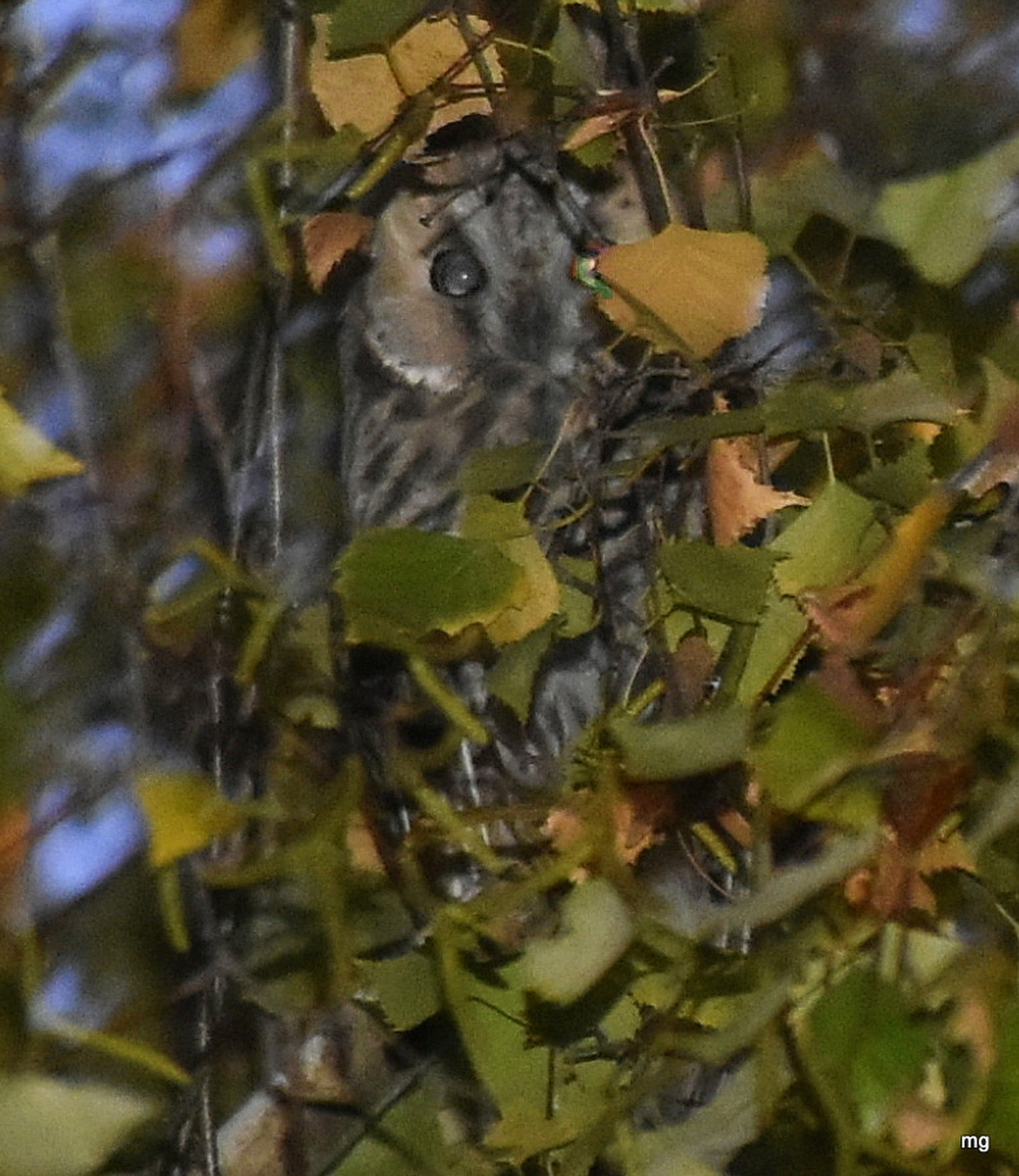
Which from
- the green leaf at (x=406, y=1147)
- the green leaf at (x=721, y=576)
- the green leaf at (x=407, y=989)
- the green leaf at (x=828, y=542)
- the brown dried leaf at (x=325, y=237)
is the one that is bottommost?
the green leaf at (x=406, y=1147)

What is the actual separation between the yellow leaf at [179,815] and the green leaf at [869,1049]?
208mm

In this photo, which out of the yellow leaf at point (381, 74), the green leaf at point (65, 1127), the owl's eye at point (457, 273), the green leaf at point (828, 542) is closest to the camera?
the green leaf at point (65, 1127)

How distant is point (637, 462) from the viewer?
678mm

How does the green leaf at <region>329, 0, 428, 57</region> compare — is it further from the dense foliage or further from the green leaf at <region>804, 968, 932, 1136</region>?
the green leaf at <region>804, 968, 932, 1136</region>

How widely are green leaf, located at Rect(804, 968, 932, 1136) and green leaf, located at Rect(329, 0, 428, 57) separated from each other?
0.44 metres

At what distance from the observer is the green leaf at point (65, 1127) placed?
49cm

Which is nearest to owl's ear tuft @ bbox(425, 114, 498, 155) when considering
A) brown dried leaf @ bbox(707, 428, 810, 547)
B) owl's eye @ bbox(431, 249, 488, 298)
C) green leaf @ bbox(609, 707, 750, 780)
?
owl's eye @ bbox(431, 249, 488, 298)

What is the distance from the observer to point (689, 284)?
2.14 feet

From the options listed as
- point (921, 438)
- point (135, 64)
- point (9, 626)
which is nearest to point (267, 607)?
point (921, 438)

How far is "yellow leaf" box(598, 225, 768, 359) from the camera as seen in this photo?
2.14ft

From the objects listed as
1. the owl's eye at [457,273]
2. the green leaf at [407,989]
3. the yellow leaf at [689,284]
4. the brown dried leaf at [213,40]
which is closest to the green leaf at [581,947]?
the green leaf at [407,989]

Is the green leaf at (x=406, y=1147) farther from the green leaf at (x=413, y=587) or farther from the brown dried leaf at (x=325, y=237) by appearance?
the brown dried leaf at (x=325, y=237)

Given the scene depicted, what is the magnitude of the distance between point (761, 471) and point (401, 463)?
777 millimetres

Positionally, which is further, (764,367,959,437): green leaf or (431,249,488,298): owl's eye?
(431,249,488,298): owl's eye
